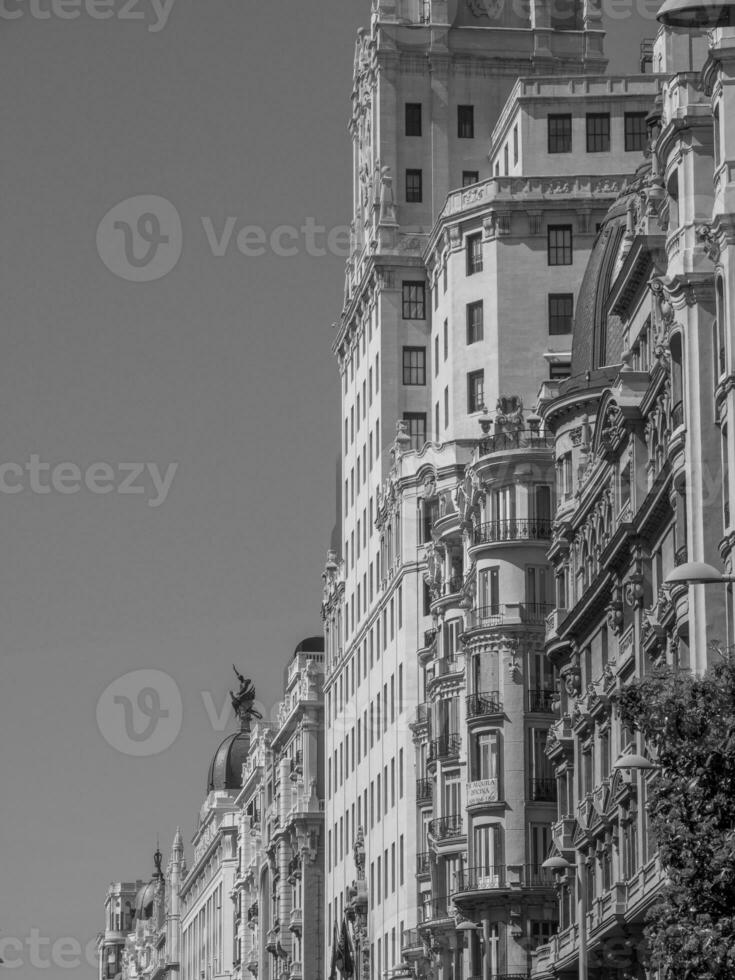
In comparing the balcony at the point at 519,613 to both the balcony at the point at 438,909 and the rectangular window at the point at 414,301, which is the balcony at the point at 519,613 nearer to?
the balcony at the point at 438,909

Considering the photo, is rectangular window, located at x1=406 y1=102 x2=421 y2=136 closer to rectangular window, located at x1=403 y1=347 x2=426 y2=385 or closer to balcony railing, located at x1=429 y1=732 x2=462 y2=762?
rectangular window, located at x1=403 y1=347 x2=426 y2=385

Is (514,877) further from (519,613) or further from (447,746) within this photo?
(519,613)

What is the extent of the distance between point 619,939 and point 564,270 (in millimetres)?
42213

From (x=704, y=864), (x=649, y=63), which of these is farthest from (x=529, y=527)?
(x=704, y=864)

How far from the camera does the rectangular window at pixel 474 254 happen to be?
364ft

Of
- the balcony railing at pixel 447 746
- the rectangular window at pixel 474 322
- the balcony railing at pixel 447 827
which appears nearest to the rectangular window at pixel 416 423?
the rectangular window at pixel 474 322

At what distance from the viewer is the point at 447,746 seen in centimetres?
10012

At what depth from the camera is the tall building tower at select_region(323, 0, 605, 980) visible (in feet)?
395

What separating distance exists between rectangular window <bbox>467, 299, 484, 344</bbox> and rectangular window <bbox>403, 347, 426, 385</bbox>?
12.0m

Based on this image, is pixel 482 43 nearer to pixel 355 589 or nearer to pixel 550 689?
pixel 355 589

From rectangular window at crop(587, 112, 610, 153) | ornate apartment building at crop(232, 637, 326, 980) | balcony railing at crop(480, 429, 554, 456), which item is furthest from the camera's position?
ornate apartment building at crop(232, 637, 326, 980)

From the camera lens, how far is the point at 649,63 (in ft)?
382

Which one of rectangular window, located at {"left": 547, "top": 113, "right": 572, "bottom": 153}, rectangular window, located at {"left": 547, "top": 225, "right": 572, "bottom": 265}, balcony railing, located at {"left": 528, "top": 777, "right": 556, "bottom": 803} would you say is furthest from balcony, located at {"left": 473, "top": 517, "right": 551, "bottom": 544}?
rectangular window, located at {"left": 547, "top": 113, "right": 572, "bottom": 153}

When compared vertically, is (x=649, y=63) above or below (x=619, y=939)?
above
